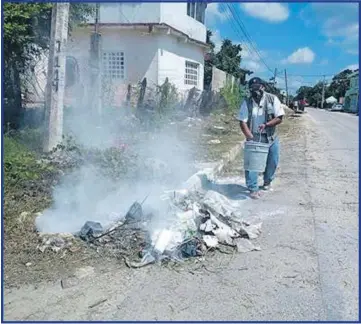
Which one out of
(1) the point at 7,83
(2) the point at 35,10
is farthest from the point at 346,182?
(1) the point at 7,83

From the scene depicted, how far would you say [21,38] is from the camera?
890 cm

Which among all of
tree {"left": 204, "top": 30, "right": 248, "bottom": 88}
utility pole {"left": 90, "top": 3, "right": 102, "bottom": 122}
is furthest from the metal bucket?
tree {"left": 204, "top": 30, "right": 248, "bottom": 88}

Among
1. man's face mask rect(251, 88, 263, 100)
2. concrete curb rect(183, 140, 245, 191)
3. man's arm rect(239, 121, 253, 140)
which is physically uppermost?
man's face mask rect(251, 88, 263, 100)

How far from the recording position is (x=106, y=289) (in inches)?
131

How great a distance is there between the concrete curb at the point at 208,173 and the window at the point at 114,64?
27.5 feet

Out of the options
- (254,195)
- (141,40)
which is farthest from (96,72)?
(254,195)

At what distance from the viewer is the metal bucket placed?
5.77m

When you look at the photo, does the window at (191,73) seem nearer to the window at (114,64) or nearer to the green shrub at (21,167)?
the window at (114,64)

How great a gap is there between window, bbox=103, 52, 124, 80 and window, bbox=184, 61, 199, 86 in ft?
11.4

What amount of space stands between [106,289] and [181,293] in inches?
22.7

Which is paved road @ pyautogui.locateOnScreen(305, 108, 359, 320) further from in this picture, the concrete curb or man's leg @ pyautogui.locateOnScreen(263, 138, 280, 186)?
the concrete curb

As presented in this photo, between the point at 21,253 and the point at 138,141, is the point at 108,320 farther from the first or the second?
the point at 138,141

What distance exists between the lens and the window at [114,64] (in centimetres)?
1652

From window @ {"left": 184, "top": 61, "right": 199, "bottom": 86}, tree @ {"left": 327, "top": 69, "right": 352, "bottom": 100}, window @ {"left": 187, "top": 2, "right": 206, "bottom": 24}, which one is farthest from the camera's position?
tree @ {"left": 327, "top": 69, "right": 352, "bottom": 100}
